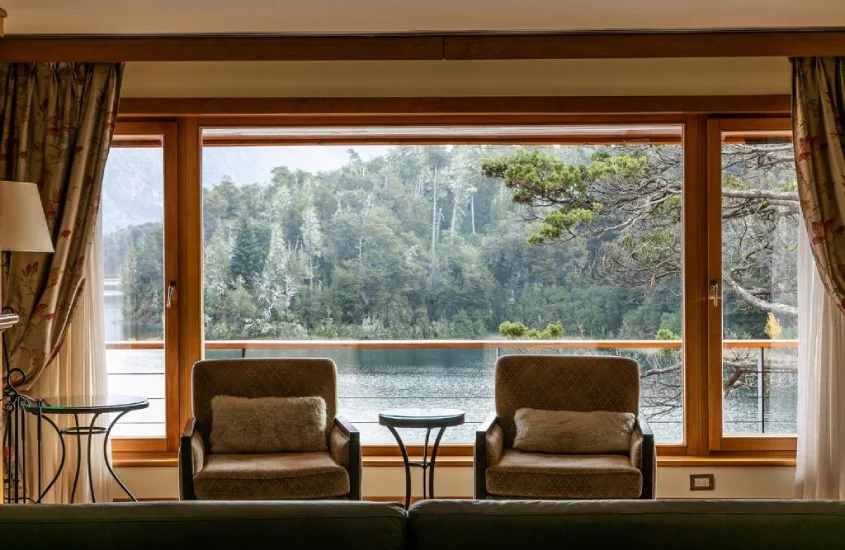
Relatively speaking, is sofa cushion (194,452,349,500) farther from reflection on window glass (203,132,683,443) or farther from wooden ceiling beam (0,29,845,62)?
wooden ceiling beam (0,29,845,62)

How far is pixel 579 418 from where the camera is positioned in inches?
182

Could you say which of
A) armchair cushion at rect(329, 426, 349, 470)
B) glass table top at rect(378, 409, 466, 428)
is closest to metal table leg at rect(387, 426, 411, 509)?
glass table top at rect(378, 409, 466, 428)

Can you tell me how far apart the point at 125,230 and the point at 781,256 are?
3.72 meters

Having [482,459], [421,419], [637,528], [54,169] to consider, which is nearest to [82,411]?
[54,169]

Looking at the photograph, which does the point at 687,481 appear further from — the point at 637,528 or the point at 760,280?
the point at 637,528

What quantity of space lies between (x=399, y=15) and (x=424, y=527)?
3.01 meters

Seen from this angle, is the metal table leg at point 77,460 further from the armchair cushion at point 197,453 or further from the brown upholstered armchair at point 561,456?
the brown upholstered armchair at point 561,456

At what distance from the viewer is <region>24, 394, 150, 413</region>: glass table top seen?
4.32 m

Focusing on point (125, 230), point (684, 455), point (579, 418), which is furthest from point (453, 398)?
point (125, 230)

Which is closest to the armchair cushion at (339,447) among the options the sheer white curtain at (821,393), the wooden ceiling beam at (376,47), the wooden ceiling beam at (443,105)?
the wooden ceiling beam at (443,105)

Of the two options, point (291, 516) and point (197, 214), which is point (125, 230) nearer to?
point (197, 214)

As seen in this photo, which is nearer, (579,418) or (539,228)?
(579,418)

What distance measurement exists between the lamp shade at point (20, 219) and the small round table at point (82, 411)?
0.76m

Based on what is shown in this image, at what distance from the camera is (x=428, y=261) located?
5441 millimetres
